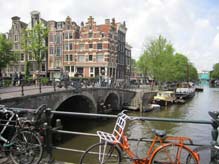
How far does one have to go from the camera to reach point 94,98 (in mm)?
23281

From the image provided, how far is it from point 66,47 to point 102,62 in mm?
8337

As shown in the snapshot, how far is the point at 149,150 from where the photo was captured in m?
3.68

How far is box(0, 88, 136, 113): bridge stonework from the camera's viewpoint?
1276 cm

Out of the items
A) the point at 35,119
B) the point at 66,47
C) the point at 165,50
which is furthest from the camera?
the point at 66,47

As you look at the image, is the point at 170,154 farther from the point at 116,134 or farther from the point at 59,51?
the point at 59,51

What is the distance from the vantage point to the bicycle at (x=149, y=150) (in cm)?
349

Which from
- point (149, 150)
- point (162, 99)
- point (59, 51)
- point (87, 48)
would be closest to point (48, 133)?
point (149, 150)

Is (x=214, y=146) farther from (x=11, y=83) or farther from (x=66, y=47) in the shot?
(x=66, y=47)

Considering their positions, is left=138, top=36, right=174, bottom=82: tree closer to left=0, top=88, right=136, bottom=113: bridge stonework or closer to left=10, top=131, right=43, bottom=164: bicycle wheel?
left=0, top=88, right=136, bottom=113: bridge stonework

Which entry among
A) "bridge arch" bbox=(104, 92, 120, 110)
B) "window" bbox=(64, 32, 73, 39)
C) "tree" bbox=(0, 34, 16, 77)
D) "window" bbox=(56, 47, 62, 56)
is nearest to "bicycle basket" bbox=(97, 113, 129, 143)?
"bridge arch" bbox=(104, 92, 120, 110)

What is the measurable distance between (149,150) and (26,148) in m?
2.14

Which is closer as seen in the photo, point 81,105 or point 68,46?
point 81,105

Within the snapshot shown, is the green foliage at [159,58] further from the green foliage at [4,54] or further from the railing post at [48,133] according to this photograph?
the railing post at [48,133]

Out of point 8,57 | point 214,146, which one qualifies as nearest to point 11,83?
point 8,57
